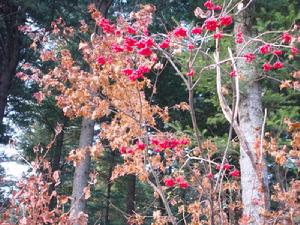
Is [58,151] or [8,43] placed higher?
[8,43]

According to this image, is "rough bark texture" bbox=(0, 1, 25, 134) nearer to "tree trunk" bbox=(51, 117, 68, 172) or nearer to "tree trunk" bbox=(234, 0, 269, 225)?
"tree trunk" bbox=(51, 117, 68, 172)

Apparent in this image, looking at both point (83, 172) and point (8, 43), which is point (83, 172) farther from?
point (8, 43)

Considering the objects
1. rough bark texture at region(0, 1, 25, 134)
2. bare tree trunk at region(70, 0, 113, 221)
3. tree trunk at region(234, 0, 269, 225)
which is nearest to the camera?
tree trunk at region(234, 0, 269, 225)

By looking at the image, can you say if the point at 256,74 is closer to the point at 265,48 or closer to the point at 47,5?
the point at 265,48

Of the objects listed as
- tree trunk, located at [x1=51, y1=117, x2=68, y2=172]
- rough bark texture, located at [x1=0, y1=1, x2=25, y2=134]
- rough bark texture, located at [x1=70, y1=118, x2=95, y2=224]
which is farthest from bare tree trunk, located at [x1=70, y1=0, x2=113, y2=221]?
tree trunk, located at [x1=51, y1=117, x2=68, y2=172]

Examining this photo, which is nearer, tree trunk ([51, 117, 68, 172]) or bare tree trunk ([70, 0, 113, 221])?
bare tree trunk ([70, 0, 113, 221])

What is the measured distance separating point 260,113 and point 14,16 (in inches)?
294

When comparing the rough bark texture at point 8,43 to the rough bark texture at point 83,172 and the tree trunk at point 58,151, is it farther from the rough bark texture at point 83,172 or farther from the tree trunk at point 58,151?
the tree trunk at point 58,151

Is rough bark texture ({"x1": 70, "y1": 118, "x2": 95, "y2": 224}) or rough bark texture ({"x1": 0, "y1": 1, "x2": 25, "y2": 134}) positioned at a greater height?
rough bark texture ({"x1": 0, "y1": 1, "x2": 25, "y2": 134})

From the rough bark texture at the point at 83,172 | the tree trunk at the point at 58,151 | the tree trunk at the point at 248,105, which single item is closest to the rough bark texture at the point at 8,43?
the rough bark texture at the point at 83,172

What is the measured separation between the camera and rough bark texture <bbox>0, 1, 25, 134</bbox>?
985 centimetres

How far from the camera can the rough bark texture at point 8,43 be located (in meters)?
9.85

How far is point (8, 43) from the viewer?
1039 centimetres

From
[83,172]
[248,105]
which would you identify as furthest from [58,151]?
[248,105]
